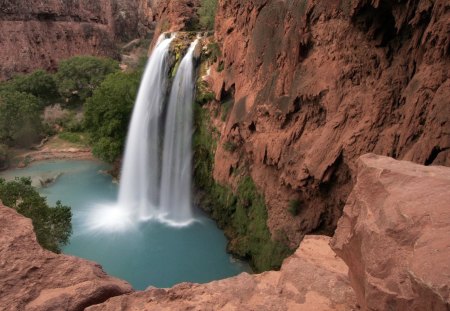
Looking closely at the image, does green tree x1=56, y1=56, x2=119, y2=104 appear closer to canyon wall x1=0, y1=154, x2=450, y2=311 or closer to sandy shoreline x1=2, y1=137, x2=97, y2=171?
sandy shoreline x1=2, y1=137, x2=97, y2=171

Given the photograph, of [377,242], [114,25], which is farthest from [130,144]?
[114,25]

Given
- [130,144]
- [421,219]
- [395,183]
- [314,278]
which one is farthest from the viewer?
[130,144]

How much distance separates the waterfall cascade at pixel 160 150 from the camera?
63.7 feet

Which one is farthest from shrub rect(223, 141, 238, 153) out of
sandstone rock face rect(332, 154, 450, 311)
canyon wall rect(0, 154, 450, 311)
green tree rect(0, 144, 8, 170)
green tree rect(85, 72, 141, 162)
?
green tree rect(0, 144, 8, 170)

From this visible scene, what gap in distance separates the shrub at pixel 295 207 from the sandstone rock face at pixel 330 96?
0.34ft

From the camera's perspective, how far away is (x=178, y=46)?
21656mm

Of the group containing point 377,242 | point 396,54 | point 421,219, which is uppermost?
point 396,54

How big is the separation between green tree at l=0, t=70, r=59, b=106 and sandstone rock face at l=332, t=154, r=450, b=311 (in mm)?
33393

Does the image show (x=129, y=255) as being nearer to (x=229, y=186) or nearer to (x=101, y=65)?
(x=229, y=186)

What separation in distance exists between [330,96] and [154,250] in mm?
9537

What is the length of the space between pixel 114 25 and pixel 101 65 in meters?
15.0

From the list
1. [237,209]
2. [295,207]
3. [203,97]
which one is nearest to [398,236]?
[295,207]

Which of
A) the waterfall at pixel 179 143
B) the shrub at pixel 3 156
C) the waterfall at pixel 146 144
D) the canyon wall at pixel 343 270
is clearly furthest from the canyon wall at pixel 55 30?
the canyon wall at pixel 343 270

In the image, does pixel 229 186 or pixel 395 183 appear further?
pixel 229 186
